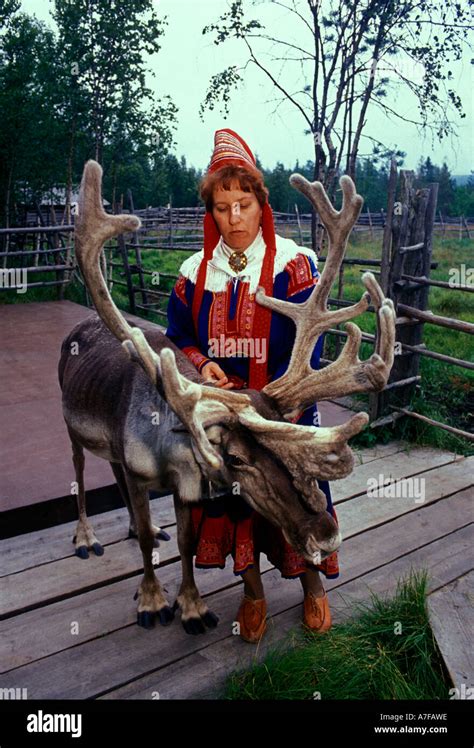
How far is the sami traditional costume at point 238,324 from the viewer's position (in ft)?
7.38

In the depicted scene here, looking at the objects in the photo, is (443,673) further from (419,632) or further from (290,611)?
(290,611)

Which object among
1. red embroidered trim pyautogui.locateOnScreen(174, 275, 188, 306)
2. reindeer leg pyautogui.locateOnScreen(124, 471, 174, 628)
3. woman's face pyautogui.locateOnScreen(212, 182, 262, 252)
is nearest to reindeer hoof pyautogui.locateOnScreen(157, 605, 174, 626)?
reindeer leg pyautogui.locateOnScreen(124, 471, 174, 628)

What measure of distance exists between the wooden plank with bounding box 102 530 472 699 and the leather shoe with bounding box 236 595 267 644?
3 centimetres

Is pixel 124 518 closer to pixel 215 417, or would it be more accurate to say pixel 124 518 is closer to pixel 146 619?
pixel 146 619

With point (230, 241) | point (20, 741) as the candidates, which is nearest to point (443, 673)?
point (20, 741)

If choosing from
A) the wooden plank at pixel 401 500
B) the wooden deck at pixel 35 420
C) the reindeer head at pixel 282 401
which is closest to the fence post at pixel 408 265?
the wooden deck at pixel 35 420

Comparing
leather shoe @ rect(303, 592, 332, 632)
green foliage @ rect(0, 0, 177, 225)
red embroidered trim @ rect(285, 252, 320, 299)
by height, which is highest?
green foliage @ rect(0, 0, 177, 225)

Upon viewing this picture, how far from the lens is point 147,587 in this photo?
2.48m

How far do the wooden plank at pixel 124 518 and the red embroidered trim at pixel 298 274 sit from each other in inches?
59.7

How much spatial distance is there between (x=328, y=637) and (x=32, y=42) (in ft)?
50.4

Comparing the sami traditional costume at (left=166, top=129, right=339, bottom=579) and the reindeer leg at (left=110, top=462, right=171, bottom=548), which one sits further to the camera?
the reindeer leg at (left=110, top=462, right=171, bottom=548)

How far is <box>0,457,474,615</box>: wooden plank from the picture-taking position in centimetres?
262

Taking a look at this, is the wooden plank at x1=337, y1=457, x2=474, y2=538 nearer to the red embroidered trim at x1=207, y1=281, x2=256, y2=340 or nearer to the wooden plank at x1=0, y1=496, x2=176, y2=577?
the wooden plank at x1=0, y1=496, x2=176, y2=577

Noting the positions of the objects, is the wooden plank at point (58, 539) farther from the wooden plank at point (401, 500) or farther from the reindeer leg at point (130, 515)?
the wooden plank at point (401, 500)
